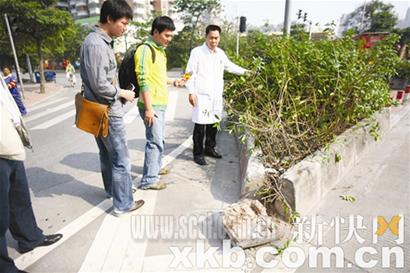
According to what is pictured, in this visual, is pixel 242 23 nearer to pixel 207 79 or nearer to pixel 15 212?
→ pixel 207 79

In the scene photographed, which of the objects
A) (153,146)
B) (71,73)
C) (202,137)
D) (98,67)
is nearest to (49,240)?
(153,146)

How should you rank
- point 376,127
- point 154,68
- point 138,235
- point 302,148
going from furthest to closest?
point 376,127 < point 302,148 < point 154,68 < point 138,235

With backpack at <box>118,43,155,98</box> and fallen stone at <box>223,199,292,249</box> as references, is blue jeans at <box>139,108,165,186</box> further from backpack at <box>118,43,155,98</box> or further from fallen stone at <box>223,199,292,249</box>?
fallen stone at <box>223,199,292,249</box>

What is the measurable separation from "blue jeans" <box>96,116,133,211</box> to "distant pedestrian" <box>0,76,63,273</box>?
62 centimetres

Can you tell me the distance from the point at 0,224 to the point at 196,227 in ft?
5.07

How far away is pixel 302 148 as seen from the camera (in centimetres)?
327

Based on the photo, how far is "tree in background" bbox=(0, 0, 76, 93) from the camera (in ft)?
38.8

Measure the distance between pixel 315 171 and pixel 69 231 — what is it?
2431 millimetres

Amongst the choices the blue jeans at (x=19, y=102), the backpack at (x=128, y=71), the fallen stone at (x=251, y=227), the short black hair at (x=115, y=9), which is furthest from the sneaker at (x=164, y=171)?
the blue jeans at (x=19, y=102)

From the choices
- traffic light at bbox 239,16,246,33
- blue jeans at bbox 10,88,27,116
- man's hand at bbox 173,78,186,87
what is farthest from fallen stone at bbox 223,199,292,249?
traffic light at bbox 239,16,246,33

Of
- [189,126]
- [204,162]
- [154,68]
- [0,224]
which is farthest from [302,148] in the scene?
[189,126]

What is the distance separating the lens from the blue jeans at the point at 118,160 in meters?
2.58

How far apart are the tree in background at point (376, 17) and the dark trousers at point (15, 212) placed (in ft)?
134

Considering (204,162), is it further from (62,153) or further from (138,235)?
(62,153)
